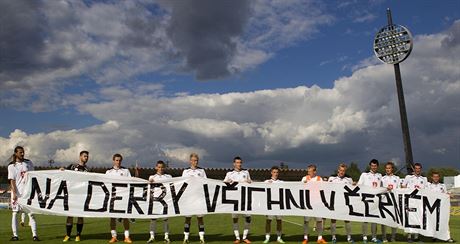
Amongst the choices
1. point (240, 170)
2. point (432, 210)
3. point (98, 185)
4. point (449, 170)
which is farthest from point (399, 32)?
point (449, 170)

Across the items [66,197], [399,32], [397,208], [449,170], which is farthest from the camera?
[449,170]

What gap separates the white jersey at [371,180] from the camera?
1412cm

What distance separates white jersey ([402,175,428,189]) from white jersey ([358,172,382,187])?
1.22 m

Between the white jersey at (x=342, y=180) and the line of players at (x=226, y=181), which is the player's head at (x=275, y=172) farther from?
the white jersey at (x=342, y=180)

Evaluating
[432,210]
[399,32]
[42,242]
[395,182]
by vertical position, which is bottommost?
[42,242]

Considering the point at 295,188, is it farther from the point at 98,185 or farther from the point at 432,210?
the point at 98,185

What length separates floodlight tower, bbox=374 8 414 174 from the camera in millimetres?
41406

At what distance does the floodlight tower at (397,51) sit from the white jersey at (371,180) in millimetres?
28915

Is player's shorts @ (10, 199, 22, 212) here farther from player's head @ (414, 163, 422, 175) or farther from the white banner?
player's head @ (414, 163, 422, 175)

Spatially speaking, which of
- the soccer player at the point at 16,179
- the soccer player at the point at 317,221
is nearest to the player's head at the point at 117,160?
the soccer player at the point at 16,179

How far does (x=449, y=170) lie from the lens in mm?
106062

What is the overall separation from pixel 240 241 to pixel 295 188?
2335 mm

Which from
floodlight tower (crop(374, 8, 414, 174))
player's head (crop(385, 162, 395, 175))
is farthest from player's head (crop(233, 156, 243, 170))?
floodlight tower (crop(374, 8, 414, 174))

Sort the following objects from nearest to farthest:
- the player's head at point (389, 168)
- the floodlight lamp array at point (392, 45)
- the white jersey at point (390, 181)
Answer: the player's head at point (389, 168) < the white jersey at point (390, 181) < the floodlight lamp array at point (392, 45)
